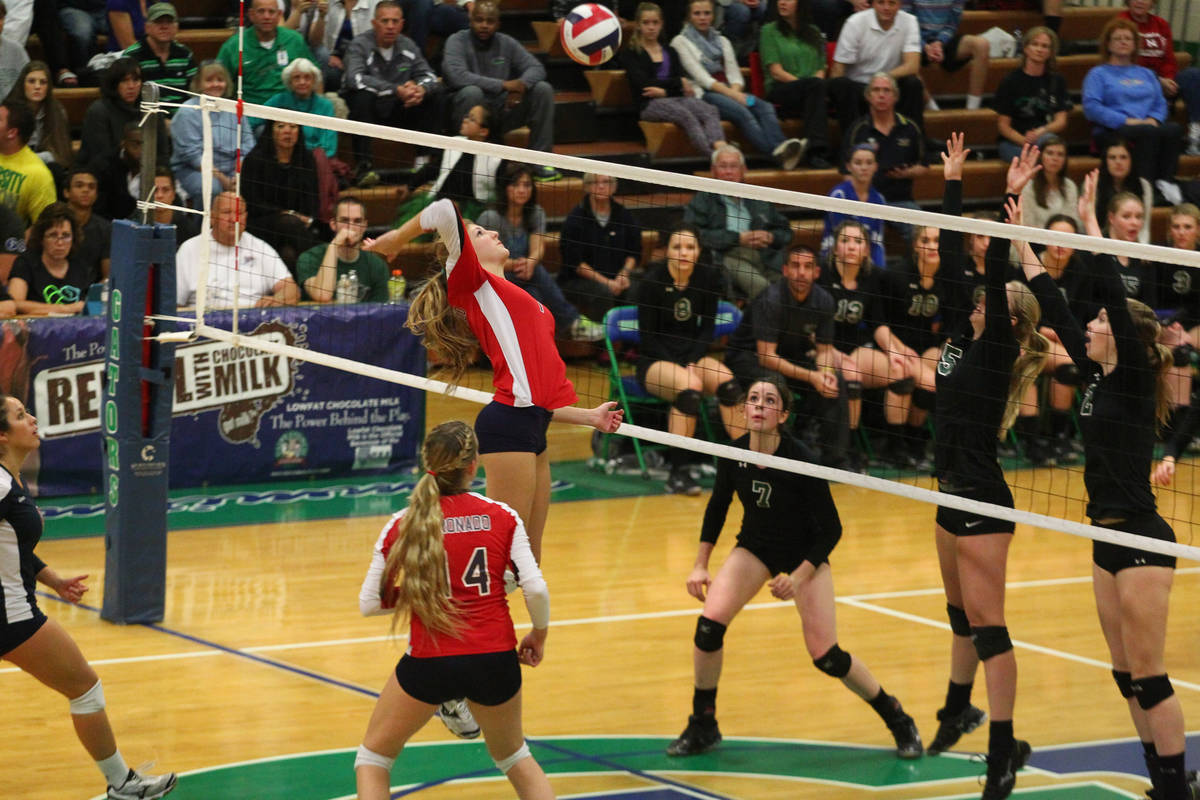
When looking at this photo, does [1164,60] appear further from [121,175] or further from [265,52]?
[121,175]

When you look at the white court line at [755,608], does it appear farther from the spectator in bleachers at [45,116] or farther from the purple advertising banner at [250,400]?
the spectator in bleachers at [45,116]

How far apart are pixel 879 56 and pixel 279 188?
6179 millimetres

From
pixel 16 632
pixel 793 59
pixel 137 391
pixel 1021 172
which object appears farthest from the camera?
pixel 793 59

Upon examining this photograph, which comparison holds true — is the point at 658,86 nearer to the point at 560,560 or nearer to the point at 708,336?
the point at 708,336

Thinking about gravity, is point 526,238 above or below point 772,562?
above

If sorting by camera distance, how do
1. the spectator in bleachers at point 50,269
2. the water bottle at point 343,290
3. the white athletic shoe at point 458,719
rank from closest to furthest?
the white athletic shoe at point 458,719 → the spectator in bleachers at point 50,269 → the water bottle at point 343,290

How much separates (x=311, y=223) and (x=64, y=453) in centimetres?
253

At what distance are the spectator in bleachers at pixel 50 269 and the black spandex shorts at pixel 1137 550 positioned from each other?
295 inches

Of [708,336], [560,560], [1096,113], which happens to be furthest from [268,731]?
[1096,113]

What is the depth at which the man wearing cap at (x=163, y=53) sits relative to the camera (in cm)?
1267

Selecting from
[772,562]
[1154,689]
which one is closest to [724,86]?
[772,562]

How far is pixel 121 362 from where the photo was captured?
28.0ft

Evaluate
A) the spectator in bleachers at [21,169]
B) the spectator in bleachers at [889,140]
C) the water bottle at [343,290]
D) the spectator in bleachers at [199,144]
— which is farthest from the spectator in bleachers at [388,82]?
the spectator in bleachers at [889,140]

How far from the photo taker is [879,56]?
15.4 meters
